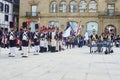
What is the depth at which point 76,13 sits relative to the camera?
6072cm

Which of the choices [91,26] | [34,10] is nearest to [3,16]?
[34,10]

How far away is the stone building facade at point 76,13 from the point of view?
59125mm

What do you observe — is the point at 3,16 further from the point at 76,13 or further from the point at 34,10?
the point at 76,13

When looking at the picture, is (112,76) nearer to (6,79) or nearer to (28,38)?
(6,79)

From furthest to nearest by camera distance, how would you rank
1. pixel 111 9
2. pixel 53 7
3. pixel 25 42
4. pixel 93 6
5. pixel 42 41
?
pixel 53 7
pixel 93 6
pixel 111 9
pixel 42 41
pixel 25 42

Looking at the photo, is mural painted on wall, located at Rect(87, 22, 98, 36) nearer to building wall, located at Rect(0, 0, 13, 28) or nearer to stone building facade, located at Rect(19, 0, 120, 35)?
stone building facade, located at Rect(19, 0, 120, 35)

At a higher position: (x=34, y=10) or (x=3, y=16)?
(x=34, y=10)

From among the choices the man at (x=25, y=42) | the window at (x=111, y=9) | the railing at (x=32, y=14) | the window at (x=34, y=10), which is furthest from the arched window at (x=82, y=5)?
the man at (x=25, y=42)

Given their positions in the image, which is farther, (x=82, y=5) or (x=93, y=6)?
(x=82, y=5)

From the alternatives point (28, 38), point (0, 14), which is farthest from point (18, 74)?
point (0, 14)

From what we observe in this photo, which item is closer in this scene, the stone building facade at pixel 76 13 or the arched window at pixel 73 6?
the stone building facade at pixel 76 13

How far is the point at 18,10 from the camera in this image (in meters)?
65.2

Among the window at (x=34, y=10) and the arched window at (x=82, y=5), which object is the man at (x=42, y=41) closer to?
the arched window at (x=82, y=5)

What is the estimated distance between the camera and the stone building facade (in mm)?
59125
